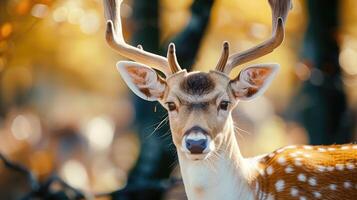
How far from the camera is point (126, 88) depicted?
78.8 ft

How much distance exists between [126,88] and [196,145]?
49.1 ft

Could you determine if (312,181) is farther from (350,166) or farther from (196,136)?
(196,136)

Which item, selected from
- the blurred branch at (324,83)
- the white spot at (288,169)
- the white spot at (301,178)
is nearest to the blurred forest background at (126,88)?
the blurred branch at (324,83)

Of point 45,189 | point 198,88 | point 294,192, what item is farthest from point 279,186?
point 45,189

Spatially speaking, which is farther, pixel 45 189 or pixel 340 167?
pixel 45 189

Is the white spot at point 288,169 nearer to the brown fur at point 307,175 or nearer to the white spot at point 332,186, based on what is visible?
the brown fur at point 307,175

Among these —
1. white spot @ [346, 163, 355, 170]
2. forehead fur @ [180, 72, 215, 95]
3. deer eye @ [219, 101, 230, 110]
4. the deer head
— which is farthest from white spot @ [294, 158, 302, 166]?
forehead fur @ [180, 72, 215, 95]

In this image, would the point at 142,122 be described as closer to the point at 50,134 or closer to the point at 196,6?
the point at 196,6

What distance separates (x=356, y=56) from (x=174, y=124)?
11.2 m

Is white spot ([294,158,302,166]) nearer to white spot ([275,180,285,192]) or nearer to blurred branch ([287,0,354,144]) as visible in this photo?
white spot ([275,180,285,192])

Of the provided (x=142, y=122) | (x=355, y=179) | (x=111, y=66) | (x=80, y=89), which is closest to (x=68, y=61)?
(x=111, y=66)

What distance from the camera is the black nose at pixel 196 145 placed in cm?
910

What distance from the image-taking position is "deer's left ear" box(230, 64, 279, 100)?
31.9ft

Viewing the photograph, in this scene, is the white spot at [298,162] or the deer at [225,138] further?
the white spot at [298,162]
